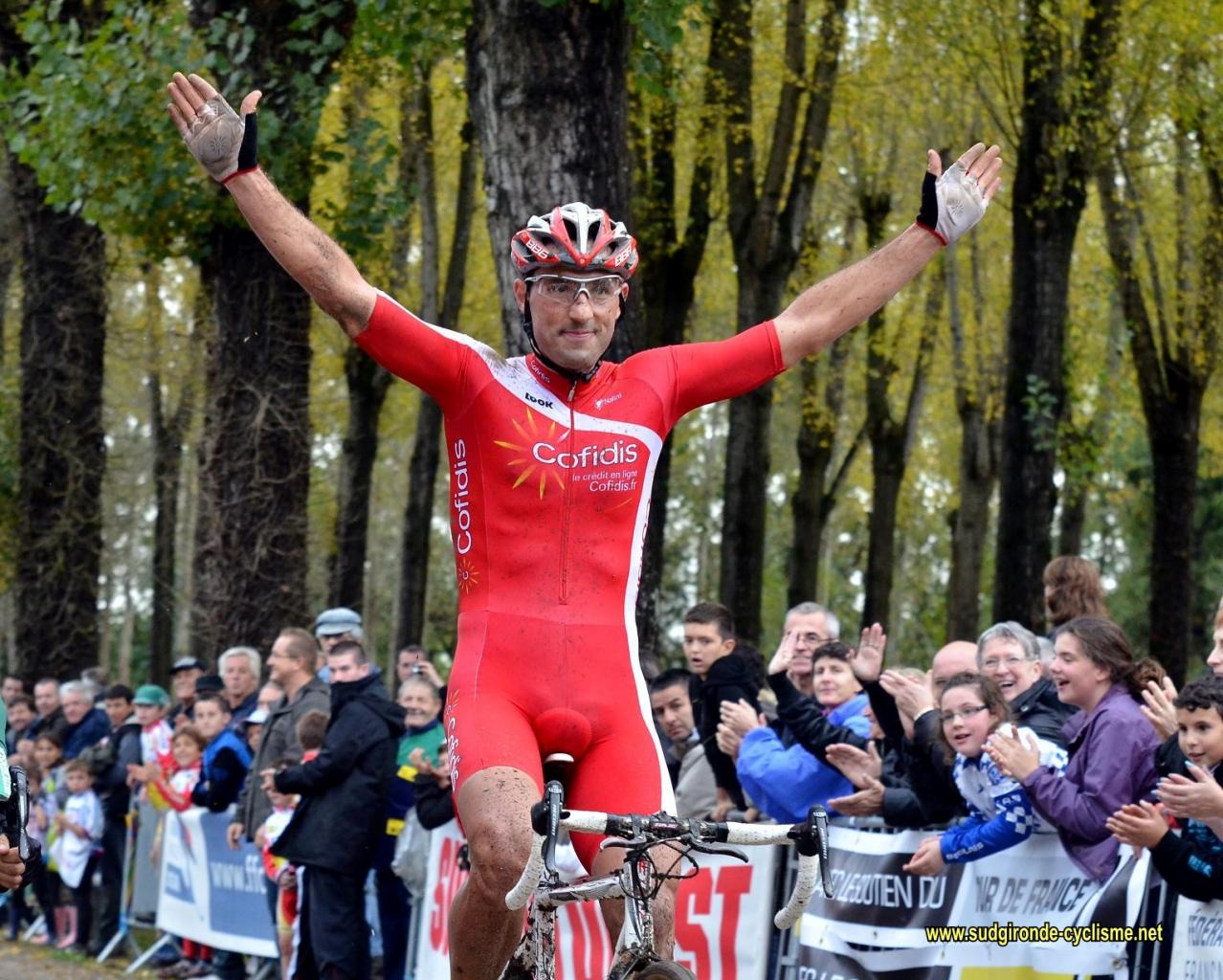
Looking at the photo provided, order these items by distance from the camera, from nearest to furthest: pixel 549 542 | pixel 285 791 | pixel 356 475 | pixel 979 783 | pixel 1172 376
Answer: pixel 549 542 → pixel 979 783 → pixel 285 791 → pixel 1172 376 → pixel 356 475

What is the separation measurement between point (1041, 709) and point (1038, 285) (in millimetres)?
10456

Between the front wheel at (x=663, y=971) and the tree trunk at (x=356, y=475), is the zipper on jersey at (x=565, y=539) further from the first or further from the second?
the tree trunk at (x=356, y=475)

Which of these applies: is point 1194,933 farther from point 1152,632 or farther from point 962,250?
point 962,250

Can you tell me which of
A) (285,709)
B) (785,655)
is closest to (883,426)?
(285,709)

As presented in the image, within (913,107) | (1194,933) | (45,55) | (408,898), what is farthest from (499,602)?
(913,107)

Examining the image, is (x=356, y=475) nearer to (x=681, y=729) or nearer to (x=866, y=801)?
(x=681, y=729)

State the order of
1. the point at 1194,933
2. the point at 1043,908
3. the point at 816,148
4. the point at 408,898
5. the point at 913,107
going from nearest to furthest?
the point at 1194,933 < the point at 1043,908 < the point at 408,898 < the point at 816,148 < the point at 913,107

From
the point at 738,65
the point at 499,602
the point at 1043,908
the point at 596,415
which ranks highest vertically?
the point at 738,65

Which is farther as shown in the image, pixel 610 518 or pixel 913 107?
pixel 913 107

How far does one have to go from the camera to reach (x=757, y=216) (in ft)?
71.6

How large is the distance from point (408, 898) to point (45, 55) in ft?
26.9

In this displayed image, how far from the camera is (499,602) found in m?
5.96

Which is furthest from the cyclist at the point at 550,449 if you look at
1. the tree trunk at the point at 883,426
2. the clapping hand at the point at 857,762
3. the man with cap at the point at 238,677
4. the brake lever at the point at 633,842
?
the tree trunk at the point at 883,426

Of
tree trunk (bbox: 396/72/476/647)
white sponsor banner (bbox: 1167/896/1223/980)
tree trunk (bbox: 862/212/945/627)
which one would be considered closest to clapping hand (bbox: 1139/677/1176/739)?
white sponsor banner (bbox: 1167/896/1223/980)
